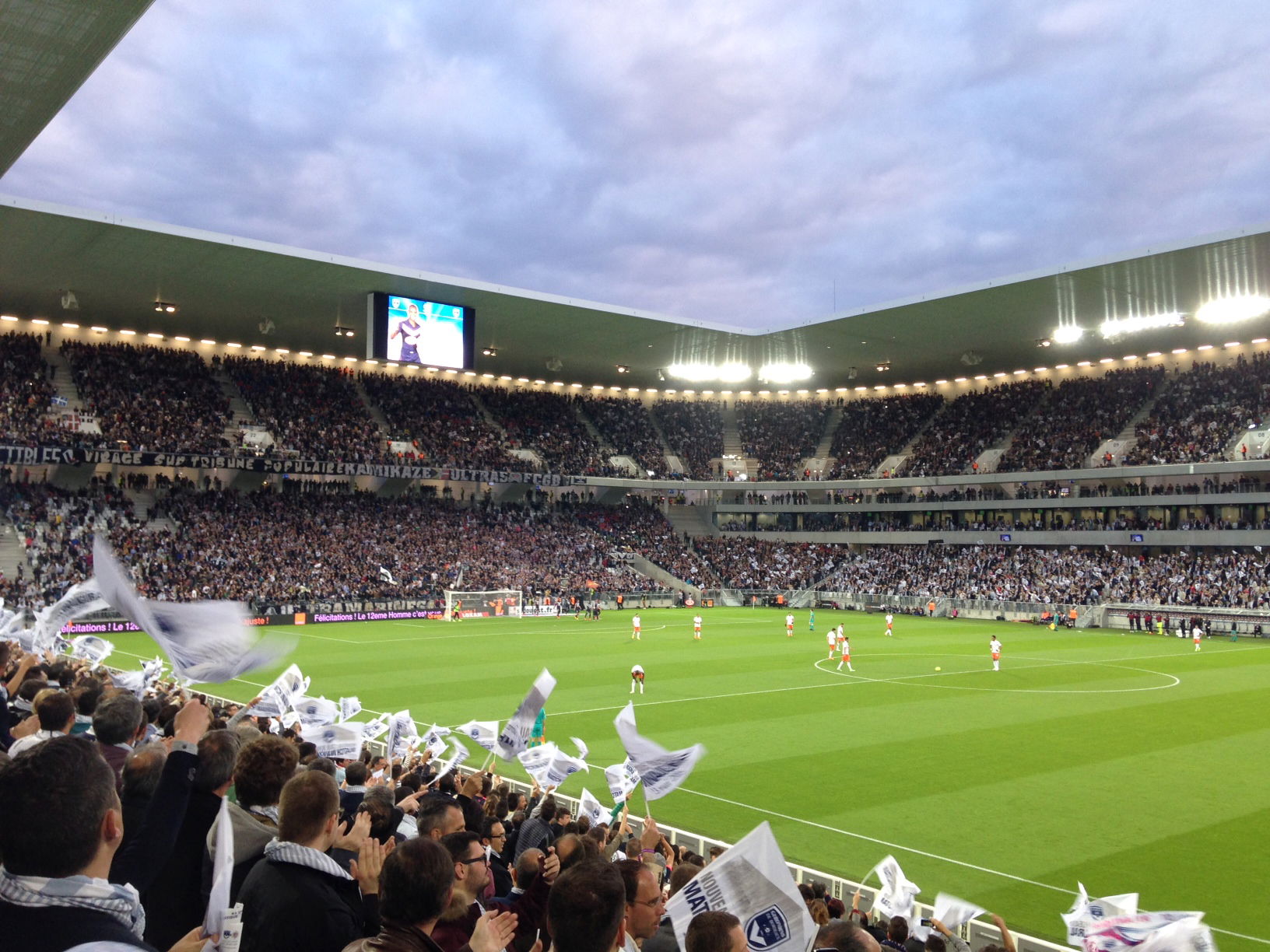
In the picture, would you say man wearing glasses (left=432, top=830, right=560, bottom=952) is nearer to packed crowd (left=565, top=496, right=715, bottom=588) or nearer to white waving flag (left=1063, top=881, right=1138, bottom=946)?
white waving flag (left=1063, top=881, right=1138, bottom=946)

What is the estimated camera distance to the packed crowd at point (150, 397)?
2041 inches

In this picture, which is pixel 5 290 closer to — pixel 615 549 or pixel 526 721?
pixel 615 549

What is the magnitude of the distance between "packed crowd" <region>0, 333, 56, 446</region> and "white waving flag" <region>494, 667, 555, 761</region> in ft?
150

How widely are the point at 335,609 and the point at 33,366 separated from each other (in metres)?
21.6

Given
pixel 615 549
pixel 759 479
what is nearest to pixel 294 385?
pixel 615 549

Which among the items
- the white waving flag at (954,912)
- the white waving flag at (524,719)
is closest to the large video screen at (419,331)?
the white waving flag at (524,719)

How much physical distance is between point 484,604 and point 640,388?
32150 mm

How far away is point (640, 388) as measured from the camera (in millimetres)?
81000

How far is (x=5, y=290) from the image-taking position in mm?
47562

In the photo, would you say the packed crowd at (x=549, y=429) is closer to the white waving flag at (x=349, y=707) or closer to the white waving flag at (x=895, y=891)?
the white waving flag at (x=349, y=707)

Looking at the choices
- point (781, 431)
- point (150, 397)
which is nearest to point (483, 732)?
point (150, 397)

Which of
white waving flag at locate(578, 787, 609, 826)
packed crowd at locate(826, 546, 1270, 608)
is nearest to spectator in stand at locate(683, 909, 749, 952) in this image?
white waving flag at locate(578, 787, 609, 826)

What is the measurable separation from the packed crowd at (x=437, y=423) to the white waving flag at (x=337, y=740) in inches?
2026

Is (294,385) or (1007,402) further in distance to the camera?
(1007,402)
